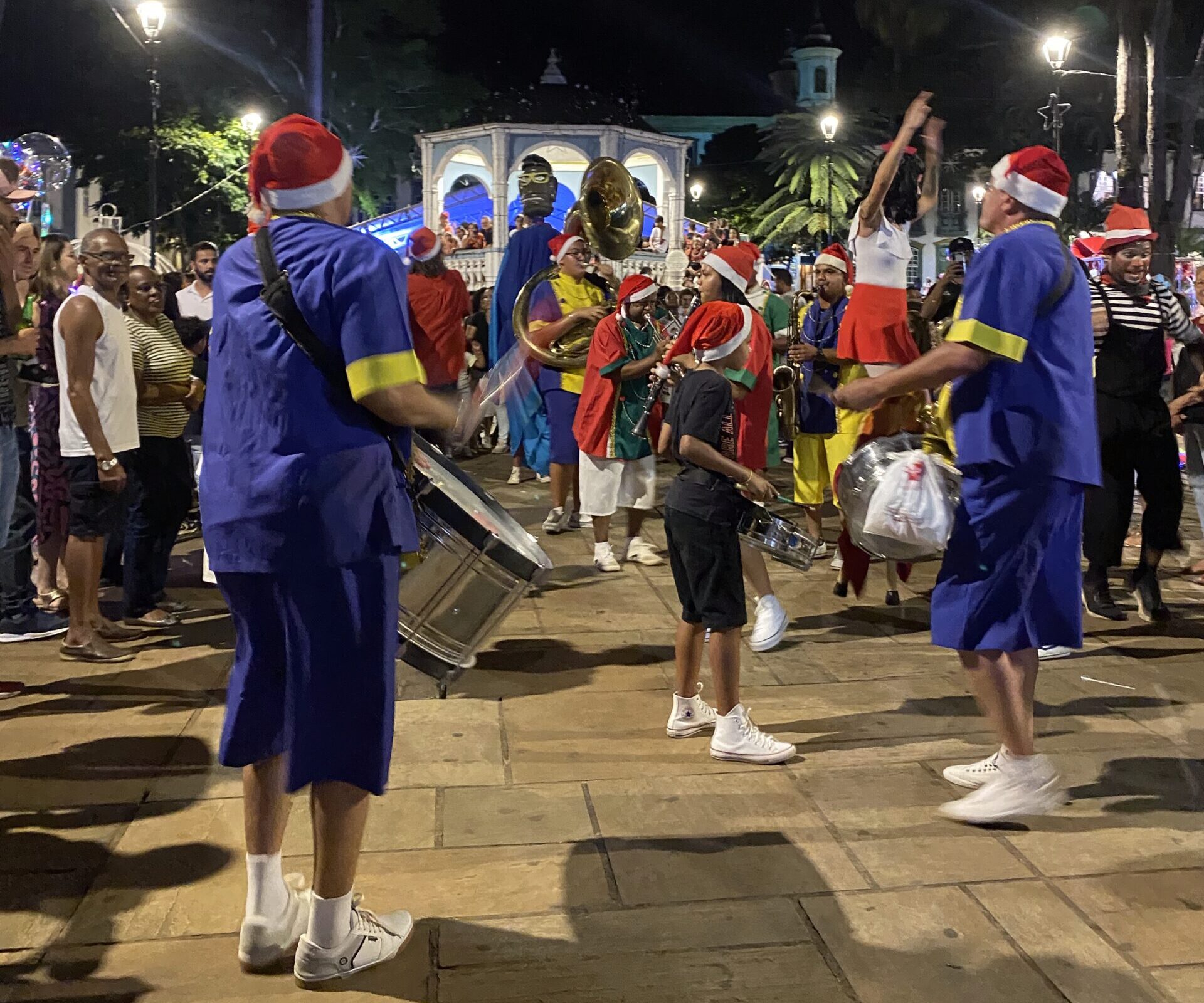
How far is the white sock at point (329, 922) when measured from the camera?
2879mm

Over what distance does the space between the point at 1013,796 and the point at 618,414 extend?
4306 mm

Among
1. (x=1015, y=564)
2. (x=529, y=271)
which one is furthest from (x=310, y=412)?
(x=529, y=271)

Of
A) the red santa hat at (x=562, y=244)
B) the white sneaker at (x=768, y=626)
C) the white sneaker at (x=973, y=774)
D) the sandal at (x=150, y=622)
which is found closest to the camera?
the white sneaker at (x=973, y=774)

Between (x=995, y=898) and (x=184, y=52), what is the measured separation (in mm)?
33394

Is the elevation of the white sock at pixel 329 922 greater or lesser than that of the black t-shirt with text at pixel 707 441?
lesser

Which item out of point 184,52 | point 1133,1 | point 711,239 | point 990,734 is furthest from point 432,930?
point 184,52

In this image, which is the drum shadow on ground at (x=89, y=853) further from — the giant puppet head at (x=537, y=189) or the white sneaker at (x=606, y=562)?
the giant puppet head at (x=537, y=189)

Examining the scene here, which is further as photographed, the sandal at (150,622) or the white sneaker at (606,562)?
the white sneaker at (606,562)

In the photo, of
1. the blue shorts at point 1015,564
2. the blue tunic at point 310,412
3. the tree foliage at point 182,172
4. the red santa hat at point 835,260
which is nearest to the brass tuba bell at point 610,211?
the red santa hat at point 835,260

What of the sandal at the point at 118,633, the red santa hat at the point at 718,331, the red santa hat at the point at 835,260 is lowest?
the sandal at the point at 118,633

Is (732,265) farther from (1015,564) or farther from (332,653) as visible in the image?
(332,653)

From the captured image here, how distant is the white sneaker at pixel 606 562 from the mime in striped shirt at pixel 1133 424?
2.81 metres

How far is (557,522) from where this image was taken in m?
8.93

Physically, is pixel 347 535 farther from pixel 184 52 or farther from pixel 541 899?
pixel 184 52
